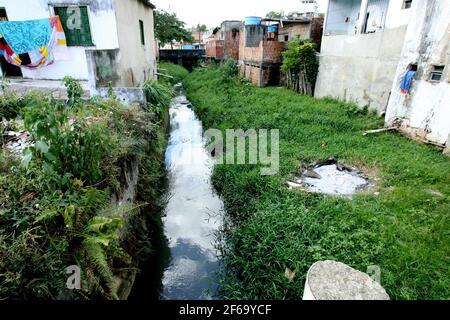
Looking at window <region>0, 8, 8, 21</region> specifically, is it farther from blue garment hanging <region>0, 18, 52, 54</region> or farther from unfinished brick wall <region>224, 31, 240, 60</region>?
unfinished brick wall <region>224, 31, 240, 60</region>

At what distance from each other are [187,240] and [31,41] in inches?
311

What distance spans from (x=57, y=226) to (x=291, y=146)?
571 centimetres

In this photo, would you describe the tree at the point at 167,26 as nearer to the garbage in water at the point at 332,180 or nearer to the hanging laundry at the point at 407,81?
the hanging laundry at the point at 407,81

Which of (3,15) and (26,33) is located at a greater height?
(3,15)

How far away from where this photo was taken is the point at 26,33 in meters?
8.05

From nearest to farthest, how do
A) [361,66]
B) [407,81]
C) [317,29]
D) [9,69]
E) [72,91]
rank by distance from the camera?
[72,91] < [407,81] < [9,69] < [361,66] < [317,29]

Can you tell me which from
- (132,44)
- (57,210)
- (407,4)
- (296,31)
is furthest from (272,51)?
(57,210)

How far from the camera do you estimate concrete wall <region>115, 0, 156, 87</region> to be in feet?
27.6

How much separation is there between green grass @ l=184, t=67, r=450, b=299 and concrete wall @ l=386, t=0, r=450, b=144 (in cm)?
53

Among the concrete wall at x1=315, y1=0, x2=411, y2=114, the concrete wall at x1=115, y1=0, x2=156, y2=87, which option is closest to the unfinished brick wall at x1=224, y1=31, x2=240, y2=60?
the concrete wall at x1=115, y1=0, x2=156, y2=87

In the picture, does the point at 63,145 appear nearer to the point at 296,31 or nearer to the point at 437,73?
the point at 437,73

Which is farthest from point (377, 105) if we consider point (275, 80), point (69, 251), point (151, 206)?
point (69, 251)

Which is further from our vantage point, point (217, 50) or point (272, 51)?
point (217, 50)
